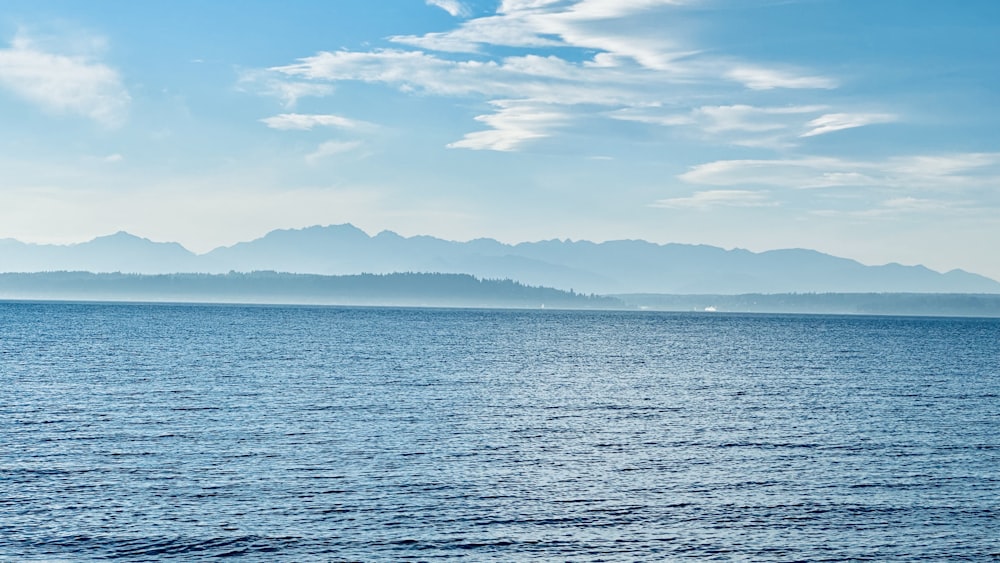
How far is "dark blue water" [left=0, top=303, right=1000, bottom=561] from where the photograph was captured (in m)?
32.6

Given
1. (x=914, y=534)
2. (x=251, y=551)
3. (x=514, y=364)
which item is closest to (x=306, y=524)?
(x=251, y=551)

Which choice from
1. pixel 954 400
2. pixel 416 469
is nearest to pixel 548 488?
pixel 416 469

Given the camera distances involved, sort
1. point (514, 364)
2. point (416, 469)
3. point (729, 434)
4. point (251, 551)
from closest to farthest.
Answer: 1. point (251, 551)
2. point (416, 469)
3. point (729, 434)
4. point (514, 364)

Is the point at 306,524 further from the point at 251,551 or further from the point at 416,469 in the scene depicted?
the point at 416,469

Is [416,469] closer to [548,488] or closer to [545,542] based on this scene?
[548,488]

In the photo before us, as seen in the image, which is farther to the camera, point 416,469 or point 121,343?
point 121,343

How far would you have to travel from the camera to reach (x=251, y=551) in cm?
3069

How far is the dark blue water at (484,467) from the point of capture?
32.6 metres

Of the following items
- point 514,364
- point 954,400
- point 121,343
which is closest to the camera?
point 954,400

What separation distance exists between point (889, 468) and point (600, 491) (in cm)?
1595

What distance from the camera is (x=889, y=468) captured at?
46.8 metres

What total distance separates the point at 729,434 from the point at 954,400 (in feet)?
99.2

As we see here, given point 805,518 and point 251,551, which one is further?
point 805,518

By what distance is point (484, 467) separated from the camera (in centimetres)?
4516
